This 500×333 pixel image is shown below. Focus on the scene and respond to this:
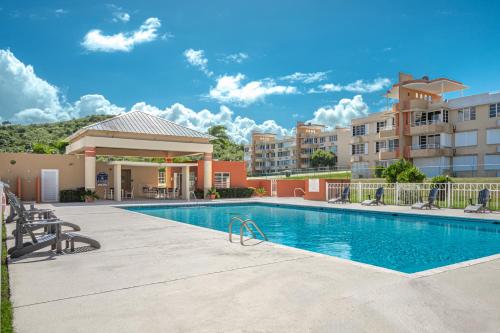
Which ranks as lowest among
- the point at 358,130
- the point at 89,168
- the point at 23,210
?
the point at 23,210

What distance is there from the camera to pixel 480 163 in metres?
35.0

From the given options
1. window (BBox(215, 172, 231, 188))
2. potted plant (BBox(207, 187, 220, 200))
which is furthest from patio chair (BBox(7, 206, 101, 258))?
window (BBox(215, 172, 231, 188))

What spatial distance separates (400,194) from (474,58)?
20.5 metres

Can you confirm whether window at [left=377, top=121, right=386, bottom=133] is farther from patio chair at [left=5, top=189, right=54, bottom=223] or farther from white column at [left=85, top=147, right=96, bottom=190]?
patio chair at [left=5, top=189, right=54, bottom=223]

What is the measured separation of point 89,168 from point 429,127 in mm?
30672

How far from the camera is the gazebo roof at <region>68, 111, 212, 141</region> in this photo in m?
25.8

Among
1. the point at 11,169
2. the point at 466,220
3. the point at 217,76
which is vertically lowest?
the point at 466,220

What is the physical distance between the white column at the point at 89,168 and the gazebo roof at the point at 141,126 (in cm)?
148

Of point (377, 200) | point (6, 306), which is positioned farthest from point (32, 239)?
point (377, 200)

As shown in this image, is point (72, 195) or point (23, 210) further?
point (72, 195)

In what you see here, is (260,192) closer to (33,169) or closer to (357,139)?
(33,169)

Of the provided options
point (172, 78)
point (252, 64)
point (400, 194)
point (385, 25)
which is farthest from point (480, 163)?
point (172, 78)

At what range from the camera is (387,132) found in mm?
41625

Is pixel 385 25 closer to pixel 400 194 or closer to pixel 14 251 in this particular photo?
pixel 400 194
